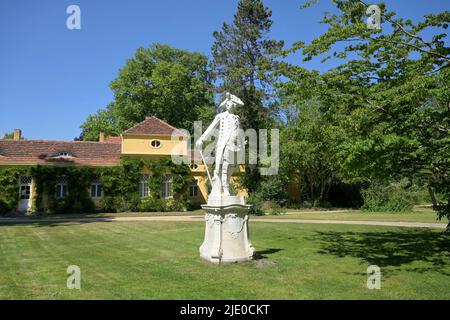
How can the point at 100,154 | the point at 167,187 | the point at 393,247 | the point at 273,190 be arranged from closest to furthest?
the point at 393,247, the point at 273,190, the point at 167,187, the point at 100,154

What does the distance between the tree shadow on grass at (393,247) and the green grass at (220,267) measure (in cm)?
3

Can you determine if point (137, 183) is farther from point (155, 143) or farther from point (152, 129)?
point (152, 129)

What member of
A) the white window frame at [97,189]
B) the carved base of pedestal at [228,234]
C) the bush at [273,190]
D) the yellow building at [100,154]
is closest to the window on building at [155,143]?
the yellow building at [100,154]

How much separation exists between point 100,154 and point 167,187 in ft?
20.0

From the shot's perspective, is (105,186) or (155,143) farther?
(155,143)

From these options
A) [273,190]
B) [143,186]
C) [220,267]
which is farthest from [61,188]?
[220,267]

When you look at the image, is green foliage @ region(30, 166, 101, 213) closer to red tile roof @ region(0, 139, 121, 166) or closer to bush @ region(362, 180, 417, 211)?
red tile roof @ region(0, 139, 121, 166)

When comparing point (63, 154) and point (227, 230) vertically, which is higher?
point (63, 154)

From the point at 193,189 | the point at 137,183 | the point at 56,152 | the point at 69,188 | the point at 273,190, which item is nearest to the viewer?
the point at 69,188

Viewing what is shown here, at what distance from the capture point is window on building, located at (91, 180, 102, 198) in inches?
1200

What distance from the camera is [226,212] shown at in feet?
30.4

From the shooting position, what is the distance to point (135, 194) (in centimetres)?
3041

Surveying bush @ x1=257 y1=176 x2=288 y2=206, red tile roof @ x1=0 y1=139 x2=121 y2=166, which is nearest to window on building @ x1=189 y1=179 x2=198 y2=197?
bush @ x1=257 y1=176 x2=288 y2=206
